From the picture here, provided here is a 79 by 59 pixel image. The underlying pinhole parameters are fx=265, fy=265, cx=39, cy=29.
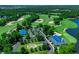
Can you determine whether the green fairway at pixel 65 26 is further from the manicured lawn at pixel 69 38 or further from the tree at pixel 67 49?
the tree at pixel 67 49

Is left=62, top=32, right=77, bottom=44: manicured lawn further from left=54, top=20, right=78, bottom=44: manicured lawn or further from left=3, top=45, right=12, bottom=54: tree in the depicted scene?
left=3, top=45, right=12, bottom=54: tree

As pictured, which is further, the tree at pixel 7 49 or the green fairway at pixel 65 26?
the green fairway at pixel 65 26

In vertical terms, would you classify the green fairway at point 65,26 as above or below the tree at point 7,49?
above

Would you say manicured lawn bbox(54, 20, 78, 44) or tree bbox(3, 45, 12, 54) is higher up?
manicured lawn bbox(54, 20, 78, 44)

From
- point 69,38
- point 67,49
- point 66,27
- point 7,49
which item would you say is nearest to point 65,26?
point 66,27

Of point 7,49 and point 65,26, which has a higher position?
point 65,26

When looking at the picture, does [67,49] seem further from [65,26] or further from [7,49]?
[7,49]

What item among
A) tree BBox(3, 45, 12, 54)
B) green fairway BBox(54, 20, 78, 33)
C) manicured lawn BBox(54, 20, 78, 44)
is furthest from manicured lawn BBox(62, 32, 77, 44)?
tree BBox(3, 45, 12, 54)

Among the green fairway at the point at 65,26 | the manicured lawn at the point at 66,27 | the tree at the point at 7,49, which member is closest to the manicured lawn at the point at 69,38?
the manicured lawn at the point at 66,27

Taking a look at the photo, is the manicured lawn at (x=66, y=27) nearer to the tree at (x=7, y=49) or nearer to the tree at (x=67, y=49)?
the tree at (x=67, y=49)

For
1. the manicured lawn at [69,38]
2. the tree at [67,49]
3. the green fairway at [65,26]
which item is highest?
the green fairway at [65,26]

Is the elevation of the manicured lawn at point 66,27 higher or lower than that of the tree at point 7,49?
higher

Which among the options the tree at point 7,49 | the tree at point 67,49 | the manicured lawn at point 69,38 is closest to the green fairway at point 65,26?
the manicured lawn at point 69,38
